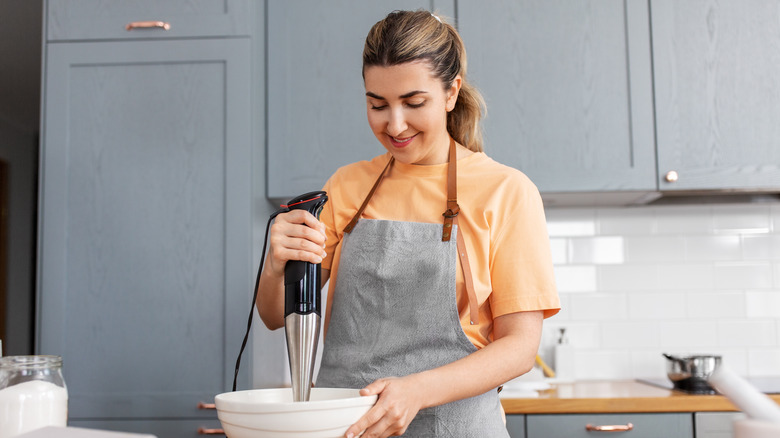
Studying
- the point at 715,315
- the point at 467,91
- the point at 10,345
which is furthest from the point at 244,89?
the point at 10,345

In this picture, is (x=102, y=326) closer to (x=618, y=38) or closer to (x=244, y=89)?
(x=244, y=89)

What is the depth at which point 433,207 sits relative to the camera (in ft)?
4.27

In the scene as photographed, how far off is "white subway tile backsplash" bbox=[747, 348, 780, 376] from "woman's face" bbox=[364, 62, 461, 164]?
1.80 metres

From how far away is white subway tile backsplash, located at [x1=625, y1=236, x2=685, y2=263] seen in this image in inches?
100

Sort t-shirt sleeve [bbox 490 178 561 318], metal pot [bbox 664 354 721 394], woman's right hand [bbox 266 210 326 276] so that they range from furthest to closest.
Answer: metal pot [bbox 664 354 721 394] < t-shirt sleeve [bbox 490 178 561 318] < woman's right hand [bbox 266 210 326 276]

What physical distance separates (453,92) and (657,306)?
1573 mm

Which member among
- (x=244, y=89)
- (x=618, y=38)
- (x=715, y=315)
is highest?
(x=618, y=38)

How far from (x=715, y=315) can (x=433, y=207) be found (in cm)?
165

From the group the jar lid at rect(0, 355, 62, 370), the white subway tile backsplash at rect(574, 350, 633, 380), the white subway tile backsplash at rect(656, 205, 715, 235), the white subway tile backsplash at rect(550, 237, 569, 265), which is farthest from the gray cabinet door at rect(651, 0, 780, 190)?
the jar lid at rect(0, 355, 62, 370)

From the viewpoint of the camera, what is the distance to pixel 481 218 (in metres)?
1.25

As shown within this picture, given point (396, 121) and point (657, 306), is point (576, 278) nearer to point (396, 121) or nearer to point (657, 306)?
point (657, 306)

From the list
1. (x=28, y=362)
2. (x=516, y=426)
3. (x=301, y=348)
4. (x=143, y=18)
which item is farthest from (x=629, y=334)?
(x=28, y=362)

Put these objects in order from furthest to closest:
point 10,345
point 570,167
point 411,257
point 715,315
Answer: point 10,345 < point 715,315 < point 570,167 < point 411,257

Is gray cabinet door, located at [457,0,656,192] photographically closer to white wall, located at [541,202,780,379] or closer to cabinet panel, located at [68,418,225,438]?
white wall, located at [541,202,780,379]
